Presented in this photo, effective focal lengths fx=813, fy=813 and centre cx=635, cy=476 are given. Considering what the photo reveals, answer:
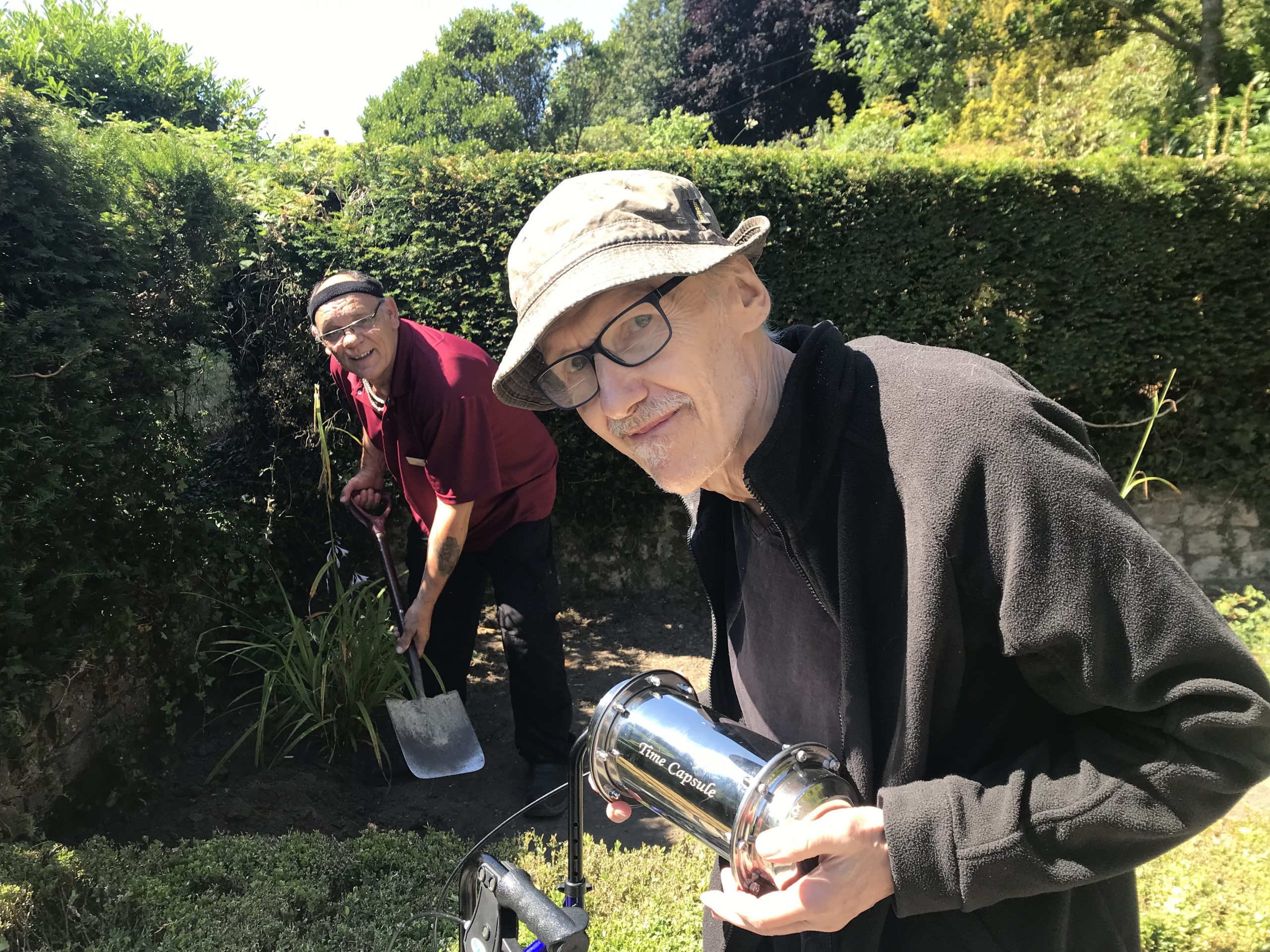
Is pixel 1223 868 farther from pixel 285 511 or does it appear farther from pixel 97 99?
pixel 97 99

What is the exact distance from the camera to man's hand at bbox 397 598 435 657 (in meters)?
3.53

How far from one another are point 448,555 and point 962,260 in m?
3.99

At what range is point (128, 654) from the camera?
3.46m

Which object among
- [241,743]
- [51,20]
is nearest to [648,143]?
[51,20]

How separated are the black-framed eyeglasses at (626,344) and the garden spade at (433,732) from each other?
2.58 meters

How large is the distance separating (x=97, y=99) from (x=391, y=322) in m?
10.6

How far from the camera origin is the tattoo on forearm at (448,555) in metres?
3.25

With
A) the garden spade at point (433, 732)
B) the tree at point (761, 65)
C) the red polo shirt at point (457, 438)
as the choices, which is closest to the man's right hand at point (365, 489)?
the red polo shirt at point (457, 438)

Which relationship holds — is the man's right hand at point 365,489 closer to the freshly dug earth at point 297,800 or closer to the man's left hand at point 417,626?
the man's left hand at point 417,626

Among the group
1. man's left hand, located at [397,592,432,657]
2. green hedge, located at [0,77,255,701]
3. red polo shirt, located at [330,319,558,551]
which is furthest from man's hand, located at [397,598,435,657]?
green hedge, located at [0,77,255,701]

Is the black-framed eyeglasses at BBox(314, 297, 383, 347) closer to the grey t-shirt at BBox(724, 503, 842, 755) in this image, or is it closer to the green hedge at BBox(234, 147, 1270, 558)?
the green hedge at BBox(234, 147, 1270, 558)

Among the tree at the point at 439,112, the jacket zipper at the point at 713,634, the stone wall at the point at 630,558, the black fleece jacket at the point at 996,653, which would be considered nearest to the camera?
the black fleece jacket at the point at 996,653

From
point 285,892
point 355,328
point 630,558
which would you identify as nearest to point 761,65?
point 630,558

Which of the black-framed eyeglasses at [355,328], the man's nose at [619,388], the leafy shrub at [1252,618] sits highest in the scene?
the black-framed eyeglasses at [355,328]
